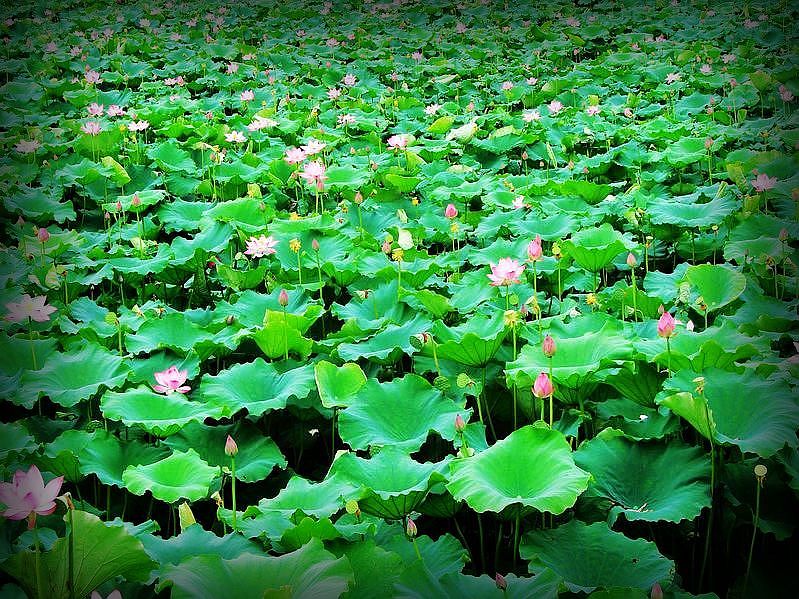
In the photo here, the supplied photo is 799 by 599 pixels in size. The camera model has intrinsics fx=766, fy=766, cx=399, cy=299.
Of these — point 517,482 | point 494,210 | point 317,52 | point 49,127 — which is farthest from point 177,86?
point 517,482

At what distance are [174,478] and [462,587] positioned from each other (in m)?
0.67

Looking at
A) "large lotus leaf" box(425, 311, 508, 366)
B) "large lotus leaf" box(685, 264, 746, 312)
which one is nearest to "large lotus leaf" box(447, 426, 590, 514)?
"large lotus leaf" box(425, 311, 508, 366)

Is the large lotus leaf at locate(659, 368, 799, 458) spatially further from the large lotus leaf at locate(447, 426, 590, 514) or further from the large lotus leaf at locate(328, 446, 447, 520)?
the large lotus leaf at locate(328, 446, 447, 520)

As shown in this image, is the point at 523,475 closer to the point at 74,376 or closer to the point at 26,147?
the point at 74,376

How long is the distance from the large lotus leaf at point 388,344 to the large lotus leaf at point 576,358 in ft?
1.06

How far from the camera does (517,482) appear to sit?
134cm

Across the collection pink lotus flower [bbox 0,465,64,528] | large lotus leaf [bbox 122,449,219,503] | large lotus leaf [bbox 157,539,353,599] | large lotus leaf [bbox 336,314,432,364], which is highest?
pink lotus flower [bbox 0,465,64,528]

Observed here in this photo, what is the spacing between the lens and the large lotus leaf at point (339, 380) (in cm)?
173

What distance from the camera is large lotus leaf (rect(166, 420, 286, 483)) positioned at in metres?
1.63

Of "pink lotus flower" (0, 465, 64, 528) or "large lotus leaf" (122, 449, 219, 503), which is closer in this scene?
"pink lotus flower" (0, 465, 64, 528)

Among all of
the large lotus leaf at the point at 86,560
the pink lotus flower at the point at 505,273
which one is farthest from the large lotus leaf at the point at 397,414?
the large lotus leaf at the point at 86,560

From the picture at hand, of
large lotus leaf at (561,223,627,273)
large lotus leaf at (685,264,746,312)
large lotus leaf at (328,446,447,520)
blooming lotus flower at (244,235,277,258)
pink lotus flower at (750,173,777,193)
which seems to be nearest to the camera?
large lotus leaf at (328,446,447,520)

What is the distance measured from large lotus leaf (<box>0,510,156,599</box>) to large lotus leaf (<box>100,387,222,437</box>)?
1.67ft

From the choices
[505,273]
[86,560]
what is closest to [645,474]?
[505,273]
